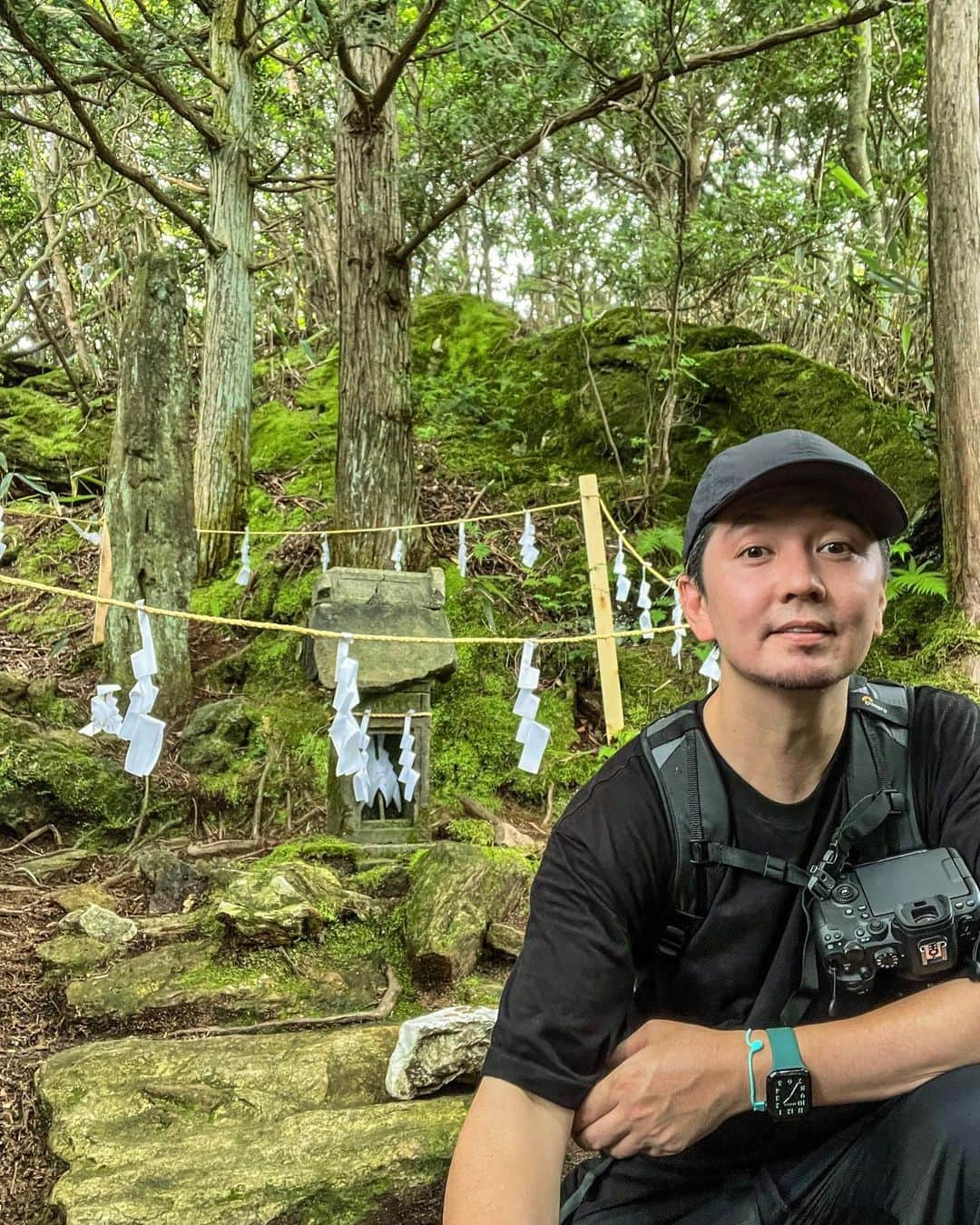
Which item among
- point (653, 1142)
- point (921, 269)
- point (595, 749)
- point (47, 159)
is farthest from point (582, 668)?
point (47, 159)

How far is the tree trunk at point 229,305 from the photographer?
26.4ft

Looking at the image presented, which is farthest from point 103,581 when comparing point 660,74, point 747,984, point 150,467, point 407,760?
point 747,984

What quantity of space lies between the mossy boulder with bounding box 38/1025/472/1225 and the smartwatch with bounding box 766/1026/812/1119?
108cm

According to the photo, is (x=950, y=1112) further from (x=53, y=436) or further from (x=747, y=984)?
(x=53, y=436)

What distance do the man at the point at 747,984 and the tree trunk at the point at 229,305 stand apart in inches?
273

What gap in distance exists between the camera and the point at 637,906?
5.03 ft

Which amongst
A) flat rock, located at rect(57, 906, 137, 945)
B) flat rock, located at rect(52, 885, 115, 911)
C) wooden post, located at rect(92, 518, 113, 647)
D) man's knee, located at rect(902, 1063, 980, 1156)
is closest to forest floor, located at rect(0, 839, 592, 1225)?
flat rock, located at rect(52, 885, 115, 911)

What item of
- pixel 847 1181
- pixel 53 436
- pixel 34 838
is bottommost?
pixel 34 838

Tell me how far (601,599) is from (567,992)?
13.3 feet

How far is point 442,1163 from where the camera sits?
2156 mm

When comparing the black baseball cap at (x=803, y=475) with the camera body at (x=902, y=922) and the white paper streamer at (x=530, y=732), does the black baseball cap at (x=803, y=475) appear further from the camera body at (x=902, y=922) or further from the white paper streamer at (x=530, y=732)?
the white paper streamer at (x=530, y=732)

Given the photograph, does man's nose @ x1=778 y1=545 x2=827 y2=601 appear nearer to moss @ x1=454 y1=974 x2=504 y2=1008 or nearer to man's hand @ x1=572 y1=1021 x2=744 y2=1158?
man's hand @ x1=572 y1=1021 x2=744 y2=1158

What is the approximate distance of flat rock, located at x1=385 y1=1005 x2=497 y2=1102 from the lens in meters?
2.54

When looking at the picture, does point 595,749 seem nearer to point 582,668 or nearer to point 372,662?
point 582,668
